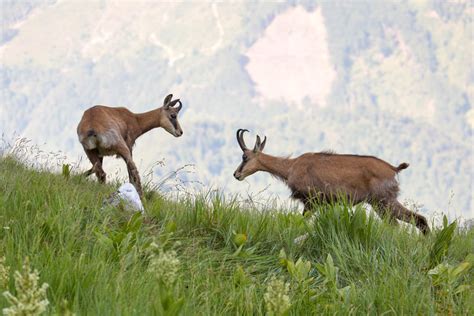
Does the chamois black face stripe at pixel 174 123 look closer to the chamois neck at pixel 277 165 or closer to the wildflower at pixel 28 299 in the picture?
the chamois neck at pixel 277 165

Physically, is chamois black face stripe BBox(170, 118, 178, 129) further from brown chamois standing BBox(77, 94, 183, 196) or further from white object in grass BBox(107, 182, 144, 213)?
white object in grass BBox(107, 182, 144, 213)

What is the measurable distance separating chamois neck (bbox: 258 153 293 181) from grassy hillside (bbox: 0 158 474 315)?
640cm

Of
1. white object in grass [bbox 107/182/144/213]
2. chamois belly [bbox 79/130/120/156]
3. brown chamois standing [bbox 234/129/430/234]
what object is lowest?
white object in grass [bbox 107/182/144/213]

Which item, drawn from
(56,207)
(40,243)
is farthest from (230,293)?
(56,207)

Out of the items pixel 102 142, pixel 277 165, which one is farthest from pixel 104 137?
pixel 277 165

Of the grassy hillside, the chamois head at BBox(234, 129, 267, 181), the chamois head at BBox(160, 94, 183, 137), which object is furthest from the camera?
the chamois head at BBox(160, 94, 183, 137)

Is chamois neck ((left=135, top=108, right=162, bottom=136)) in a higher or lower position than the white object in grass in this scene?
higher

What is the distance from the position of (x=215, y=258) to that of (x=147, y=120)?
9287 millimetres

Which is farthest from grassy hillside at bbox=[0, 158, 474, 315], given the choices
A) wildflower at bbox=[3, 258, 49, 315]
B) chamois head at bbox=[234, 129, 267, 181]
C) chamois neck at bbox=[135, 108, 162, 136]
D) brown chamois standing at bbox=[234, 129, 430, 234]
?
chamois head at bbox=[234, 129, 267, 181]

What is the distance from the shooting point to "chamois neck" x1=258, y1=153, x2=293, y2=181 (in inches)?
565

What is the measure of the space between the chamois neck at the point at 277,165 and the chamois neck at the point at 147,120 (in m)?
2.13

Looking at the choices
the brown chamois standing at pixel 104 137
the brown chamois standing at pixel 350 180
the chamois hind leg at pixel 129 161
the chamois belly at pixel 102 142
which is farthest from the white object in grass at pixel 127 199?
the chamois belly at pixel 102 142

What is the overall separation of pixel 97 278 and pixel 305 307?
131 cm

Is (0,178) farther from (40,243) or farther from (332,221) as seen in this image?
(332,221)
